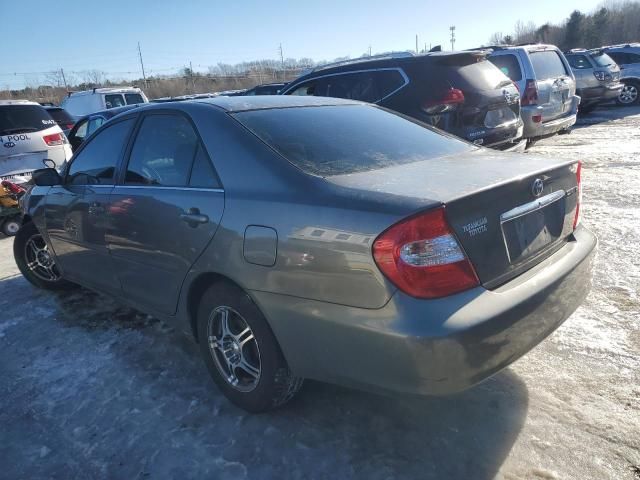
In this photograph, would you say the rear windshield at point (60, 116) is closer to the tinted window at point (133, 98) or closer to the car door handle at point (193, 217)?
the tinted window at point (133, 98)

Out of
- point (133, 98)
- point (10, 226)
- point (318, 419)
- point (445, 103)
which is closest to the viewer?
point (318, 419)

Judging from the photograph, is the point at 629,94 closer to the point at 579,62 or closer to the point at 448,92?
the point at 579,62

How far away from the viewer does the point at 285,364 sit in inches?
97.7

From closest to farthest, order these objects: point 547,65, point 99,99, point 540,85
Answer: point 540,85 < point 547,65 < point 99,99

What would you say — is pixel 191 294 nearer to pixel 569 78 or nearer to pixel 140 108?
pixel 140 108

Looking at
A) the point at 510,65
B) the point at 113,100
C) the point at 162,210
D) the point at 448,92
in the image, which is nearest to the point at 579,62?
the point at 510,65

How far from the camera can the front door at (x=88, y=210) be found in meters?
3.47

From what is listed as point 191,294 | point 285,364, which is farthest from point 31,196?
point 285,364

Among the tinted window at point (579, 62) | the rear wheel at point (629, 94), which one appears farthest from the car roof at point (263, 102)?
the rear wheel at point (629, 94)

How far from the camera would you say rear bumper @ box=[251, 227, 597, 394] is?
1917mm

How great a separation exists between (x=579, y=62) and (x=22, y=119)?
14.9 m

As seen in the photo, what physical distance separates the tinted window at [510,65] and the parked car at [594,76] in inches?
272

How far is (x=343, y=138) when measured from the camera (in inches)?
111

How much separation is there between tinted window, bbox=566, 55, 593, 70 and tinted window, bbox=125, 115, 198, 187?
1547cm
